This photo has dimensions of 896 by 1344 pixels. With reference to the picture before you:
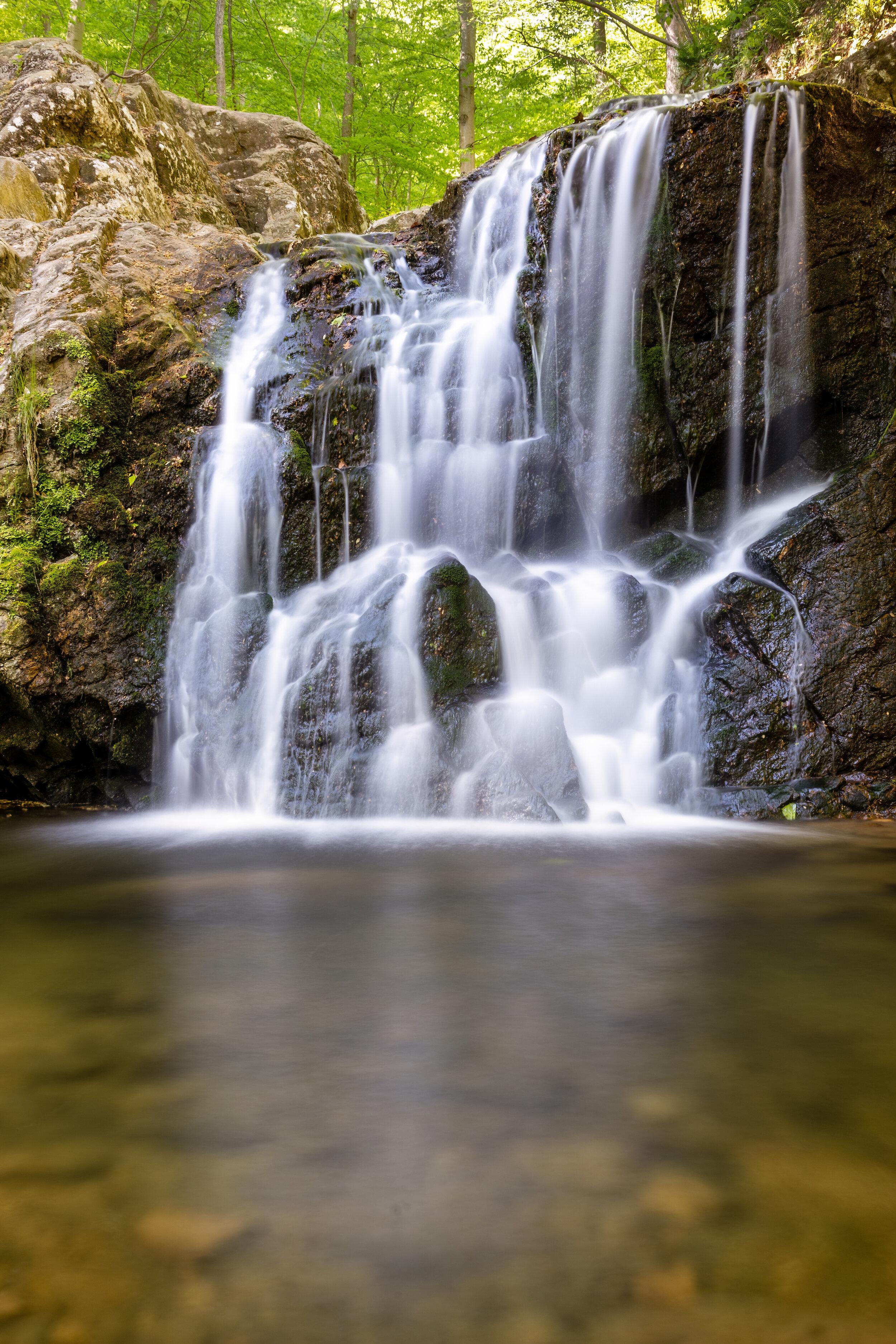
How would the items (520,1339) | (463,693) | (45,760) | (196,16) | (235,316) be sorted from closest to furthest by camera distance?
(520,1339) < (463,693) < (45,760) < (235,316) < (196,16)

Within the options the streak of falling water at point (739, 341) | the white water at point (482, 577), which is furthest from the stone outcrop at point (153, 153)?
the streak of falling water at point (739, 341)

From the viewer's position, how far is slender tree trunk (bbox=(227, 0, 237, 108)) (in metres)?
19.0

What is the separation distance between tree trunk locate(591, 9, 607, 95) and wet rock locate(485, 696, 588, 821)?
13.3 meters

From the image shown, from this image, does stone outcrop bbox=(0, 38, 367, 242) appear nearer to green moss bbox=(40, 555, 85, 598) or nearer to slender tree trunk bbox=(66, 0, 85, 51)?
slender tree trunk bbox=(66, 0, 85, 51)

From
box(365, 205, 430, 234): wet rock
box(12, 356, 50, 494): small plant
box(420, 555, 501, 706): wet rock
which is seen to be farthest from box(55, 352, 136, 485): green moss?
box(365, 205, 430, 234): wet rock

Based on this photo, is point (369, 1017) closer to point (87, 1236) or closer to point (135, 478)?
point (87, 1236)

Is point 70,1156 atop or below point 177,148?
below

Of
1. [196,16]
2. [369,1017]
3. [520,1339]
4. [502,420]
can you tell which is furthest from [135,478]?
[196,16]

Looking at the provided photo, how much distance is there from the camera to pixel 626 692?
7012mm

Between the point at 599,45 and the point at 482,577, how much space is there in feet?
42.2

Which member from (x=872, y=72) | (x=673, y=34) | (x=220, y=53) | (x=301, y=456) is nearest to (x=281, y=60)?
(x=220, y=53)

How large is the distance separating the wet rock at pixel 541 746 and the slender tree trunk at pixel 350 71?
15560 millimetres

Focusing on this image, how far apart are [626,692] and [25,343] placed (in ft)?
21.2

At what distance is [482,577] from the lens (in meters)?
7.89
